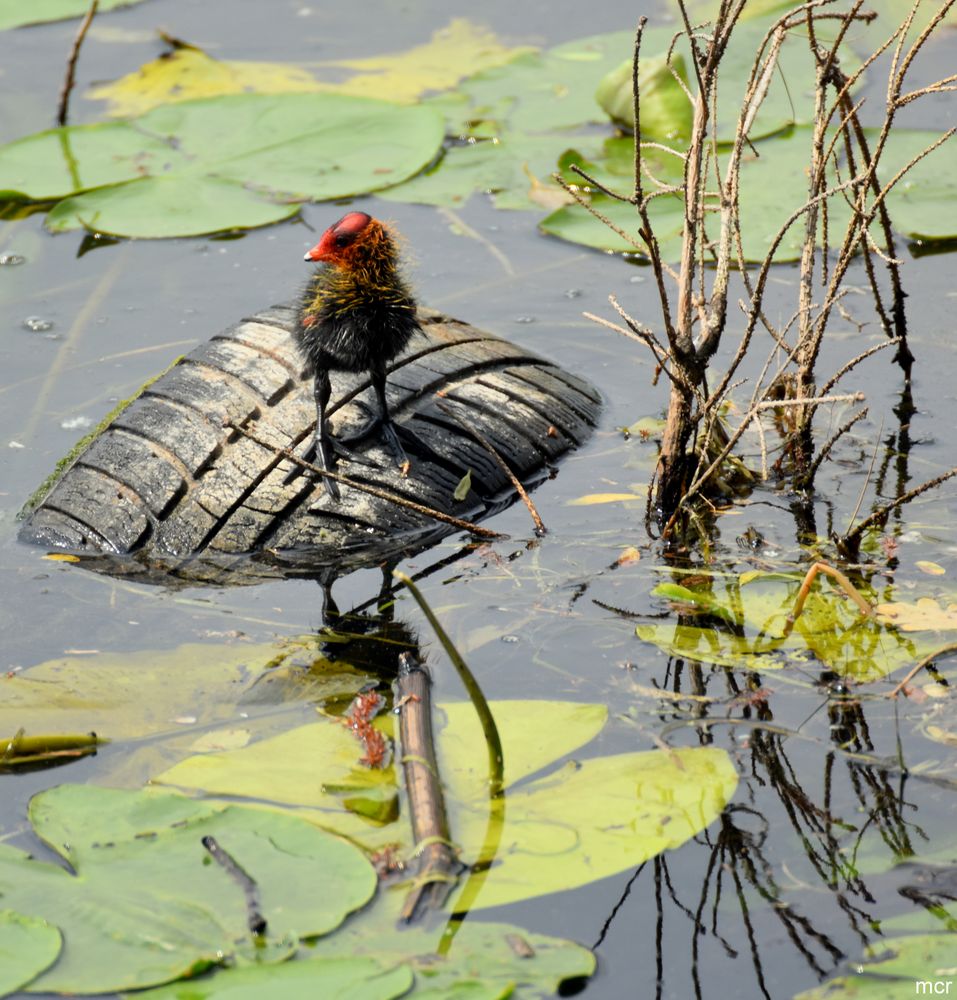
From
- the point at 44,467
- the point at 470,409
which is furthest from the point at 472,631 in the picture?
the point at 44,467

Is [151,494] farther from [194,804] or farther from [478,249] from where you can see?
[478,249]

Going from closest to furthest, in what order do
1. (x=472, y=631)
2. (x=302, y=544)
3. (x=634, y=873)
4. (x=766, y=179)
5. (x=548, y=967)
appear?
(x=548, y=967)
(x=634, y=873)
(x=472, y=631)
(x=302, y=544)
(x=766, y=179)

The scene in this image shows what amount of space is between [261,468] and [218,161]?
107 inches

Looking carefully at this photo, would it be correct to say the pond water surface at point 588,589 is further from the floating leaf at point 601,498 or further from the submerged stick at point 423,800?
the submerged stick at point 423,800

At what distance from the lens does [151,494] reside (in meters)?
4.44

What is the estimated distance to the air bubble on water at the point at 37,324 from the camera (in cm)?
594

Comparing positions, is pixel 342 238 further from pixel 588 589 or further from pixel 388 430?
pixel 588 589

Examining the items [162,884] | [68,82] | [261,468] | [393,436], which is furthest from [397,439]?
[68,82]

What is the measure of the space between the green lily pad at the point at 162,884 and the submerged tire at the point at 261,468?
126 cm

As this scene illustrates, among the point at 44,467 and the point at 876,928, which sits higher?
the point at 44,467

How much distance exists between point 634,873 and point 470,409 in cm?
209

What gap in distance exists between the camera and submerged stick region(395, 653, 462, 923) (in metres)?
2.96

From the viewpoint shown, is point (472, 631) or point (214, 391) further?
point (214, 391)

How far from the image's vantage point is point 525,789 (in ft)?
10.8
